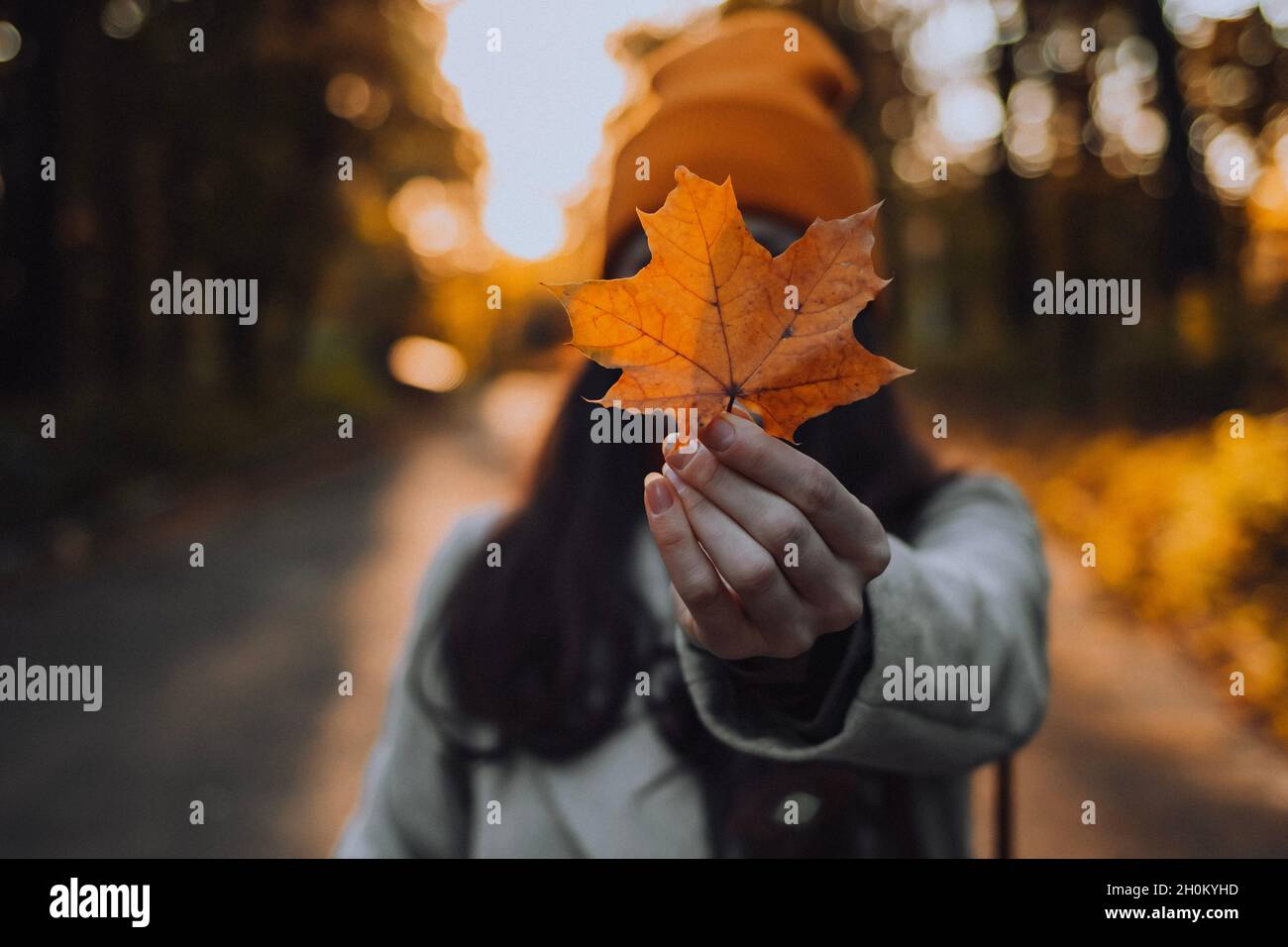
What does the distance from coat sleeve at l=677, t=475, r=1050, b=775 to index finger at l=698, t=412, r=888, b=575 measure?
10.9 inches

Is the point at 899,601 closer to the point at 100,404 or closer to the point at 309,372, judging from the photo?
the point at 100,404

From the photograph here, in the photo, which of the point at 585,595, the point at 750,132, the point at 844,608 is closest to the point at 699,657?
the point at 844,608

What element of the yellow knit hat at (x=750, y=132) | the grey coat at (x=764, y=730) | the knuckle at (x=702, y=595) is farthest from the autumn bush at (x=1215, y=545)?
the knuckle at (x=702, y=595)

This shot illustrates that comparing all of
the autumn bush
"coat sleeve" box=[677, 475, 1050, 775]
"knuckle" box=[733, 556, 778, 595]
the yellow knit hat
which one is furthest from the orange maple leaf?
the autumn bush

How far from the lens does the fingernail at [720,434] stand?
3.12 ft

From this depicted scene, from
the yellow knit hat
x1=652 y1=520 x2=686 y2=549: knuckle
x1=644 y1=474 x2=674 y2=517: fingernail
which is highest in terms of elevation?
the yellow knit hat

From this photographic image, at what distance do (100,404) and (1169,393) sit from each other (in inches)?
524

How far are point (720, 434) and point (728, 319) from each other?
141 millimetres

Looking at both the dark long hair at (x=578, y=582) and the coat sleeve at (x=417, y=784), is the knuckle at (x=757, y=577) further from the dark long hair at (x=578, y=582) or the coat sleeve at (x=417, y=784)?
the coat sleeve at (x=417, y=784)

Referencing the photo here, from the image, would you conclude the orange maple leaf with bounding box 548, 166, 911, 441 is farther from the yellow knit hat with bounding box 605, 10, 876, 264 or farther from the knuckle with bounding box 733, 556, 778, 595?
the yellow knit hat with bounding box 605, 10, 876, 264

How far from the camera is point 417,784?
1893 mm

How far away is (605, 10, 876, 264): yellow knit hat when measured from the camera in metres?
1.84

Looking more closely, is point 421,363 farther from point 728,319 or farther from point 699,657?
point 728,319

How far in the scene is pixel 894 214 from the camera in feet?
70.0
